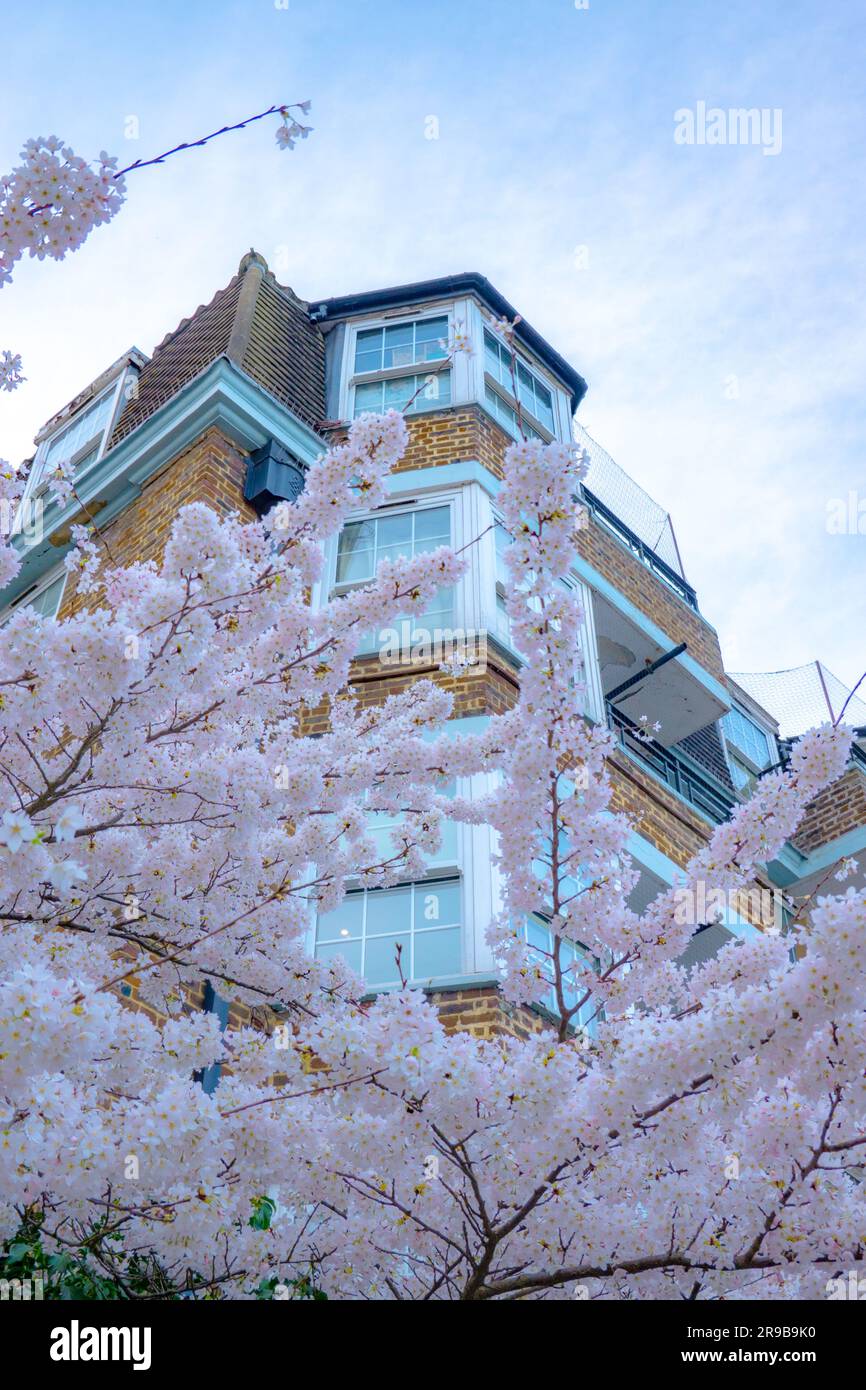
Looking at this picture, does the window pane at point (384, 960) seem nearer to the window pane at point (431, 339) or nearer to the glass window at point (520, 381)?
the glass window at point (520, 381)

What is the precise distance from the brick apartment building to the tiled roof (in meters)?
0.03

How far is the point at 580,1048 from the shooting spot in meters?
4.65

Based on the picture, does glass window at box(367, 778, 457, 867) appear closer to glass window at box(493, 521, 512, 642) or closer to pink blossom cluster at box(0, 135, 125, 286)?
glass window at box(493, 521, 512, 642)

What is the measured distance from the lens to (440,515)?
1086 cm

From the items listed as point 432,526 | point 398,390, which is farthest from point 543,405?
point 432,526

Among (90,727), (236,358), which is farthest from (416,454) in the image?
(90,727)

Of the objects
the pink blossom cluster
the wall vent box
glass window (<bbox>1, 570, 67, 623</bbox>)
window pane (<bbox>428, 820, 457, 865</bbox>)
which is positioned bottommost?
window pane (<bbox>428, 820, 457, 865</bbox>)

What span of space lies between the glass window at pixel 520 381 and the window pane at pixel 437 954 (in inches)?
237

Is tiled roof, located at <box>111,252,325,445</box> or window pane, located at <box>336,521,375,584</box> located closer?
window pane, located at <box>336,521,375,584</box>

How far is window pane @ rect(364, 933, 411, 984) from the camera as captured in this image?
789 cm

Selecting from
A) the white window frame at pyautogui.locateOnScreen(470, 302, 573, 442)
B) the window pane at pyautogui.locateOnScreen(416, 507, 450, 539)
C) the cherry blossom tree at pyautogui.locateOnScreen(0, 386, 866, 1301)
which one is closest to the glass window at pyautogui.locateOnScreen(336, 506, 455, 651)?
the window pane at pyautogui.locateOnScreen(416, 507, 450, 539)

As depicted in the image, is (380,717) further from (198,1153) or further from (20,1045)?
(20,1045)

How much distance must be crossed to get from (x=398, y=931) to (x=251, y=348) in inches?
246
